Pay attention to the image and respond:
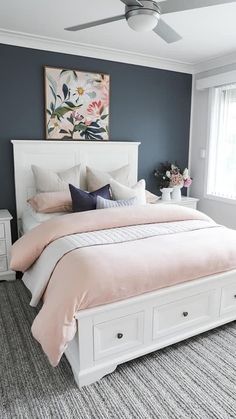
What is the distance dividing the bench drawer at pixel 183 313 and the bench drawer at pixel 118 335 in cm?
13

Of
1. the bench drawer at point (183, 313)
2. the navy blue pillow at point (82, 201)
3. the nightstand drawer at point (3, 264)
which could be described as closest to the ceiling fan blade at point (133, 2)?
the navy blue pillow at point (82, 201)

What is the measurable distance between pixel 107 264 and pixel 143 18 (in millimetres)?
1623

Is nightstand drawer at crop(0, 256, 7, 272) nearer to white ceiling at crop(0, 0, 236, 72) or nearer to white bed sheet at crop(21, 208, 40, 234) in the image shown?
white bed sheet at crop(21, 208, 40, 234)

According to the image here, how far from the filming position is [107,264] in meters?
1.81

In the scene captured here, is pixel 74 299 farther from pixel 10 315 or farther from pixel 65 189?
pixel 65 189

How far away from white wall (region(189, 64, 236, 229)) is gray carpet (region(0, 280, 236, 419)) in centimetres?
217

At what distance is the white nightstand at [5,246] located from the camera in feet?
9.88

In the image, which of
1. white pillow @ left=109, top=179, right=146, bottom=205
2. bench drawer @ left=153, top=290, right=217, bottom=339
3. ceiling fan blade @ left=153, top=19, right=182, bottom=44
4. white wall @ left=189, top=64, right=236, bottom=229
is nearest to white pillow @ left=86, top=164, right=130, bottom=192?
white pillow @ left=109, top=179, right=146, bottom=205

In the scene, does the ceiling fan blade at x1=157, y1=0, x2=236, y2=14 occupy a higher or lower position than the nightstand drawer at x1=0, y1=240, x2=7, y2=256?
higher

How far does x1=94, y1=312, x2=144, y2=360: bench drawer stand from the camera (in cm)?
177

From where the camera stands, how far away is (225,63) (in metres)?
3.83

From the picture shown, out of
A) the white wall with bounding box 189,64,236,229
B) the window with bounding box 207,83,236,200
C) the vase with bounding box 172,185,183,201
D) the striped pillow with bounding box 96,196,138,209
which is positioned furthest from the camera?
the vase with bounding box 172,185,183,201

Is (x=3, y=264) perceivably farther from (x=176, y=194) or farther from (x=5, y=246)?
(x=176, y=194)

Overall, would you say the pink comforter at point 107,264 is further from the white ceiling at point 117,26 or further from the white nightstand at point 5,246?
the white ceiling at point 117,26
